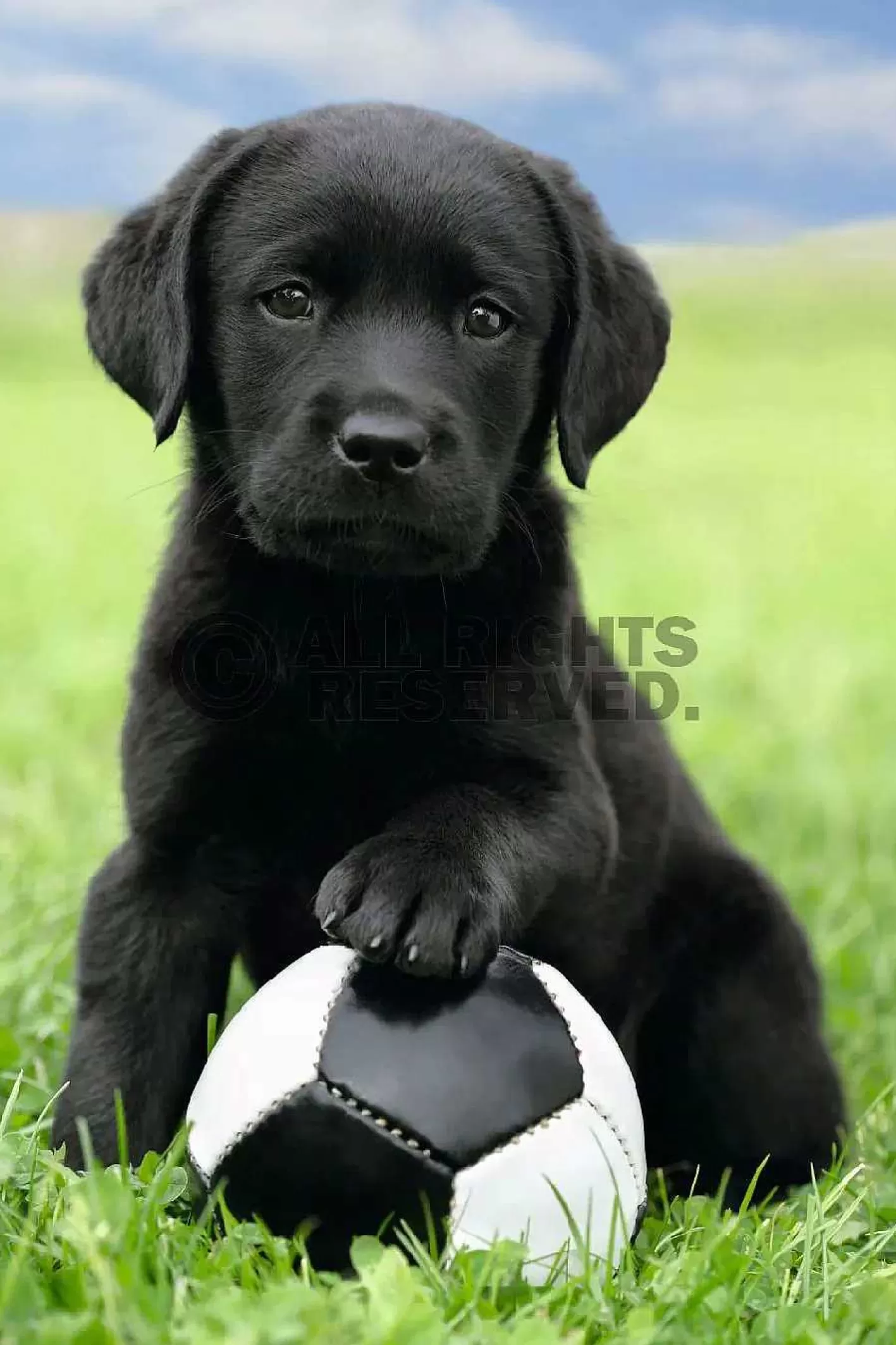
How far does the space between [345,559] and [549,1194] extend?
1075mm

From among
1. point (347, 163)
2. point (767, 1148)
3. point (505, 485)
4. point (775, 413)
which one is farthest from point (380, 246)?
point (775, 413)

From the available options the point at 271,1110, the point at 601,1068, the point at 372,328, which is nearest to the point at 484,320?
the point at 372,328

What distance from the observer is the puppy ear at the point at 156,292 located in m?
2.90

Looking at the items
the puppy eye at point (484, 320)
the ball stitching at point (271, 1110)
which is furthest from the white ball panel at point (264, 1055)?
the puppy eye at point (484, 320)

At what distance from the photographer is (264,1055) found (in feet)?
7.67

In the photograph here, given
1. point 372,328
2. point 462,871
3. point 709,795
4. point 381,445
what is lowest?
point 709,795

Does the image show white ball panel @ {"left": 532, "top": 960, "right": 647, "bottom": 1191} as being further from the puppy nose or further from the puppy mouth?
the puppy nose

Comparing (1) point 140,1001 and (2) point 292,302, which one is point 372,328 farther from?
(1) point 140,1001

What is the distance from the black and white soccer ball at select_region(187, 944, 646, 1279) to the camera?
7.33 ft

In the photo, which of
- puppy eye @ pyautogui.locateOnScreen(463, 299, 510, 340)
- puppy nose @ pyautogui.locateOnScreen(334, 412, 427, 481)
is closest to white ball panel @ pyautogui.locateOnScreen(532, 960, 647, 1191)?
puppy nose @ pyautogui.locateOnScreen(334, 412, 427, 481)

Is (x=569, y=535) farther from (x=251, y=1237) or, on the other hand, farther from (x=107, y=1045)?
(x=251, y=1237)

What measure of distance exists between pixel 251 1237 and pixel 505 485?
4.61ft

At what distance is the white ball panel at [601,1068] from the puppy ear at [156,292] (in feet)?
3.88

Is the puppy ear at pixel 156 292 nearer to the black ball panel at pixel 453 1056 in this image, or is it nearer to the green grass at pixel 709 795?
the green grass at pixel 709 795
